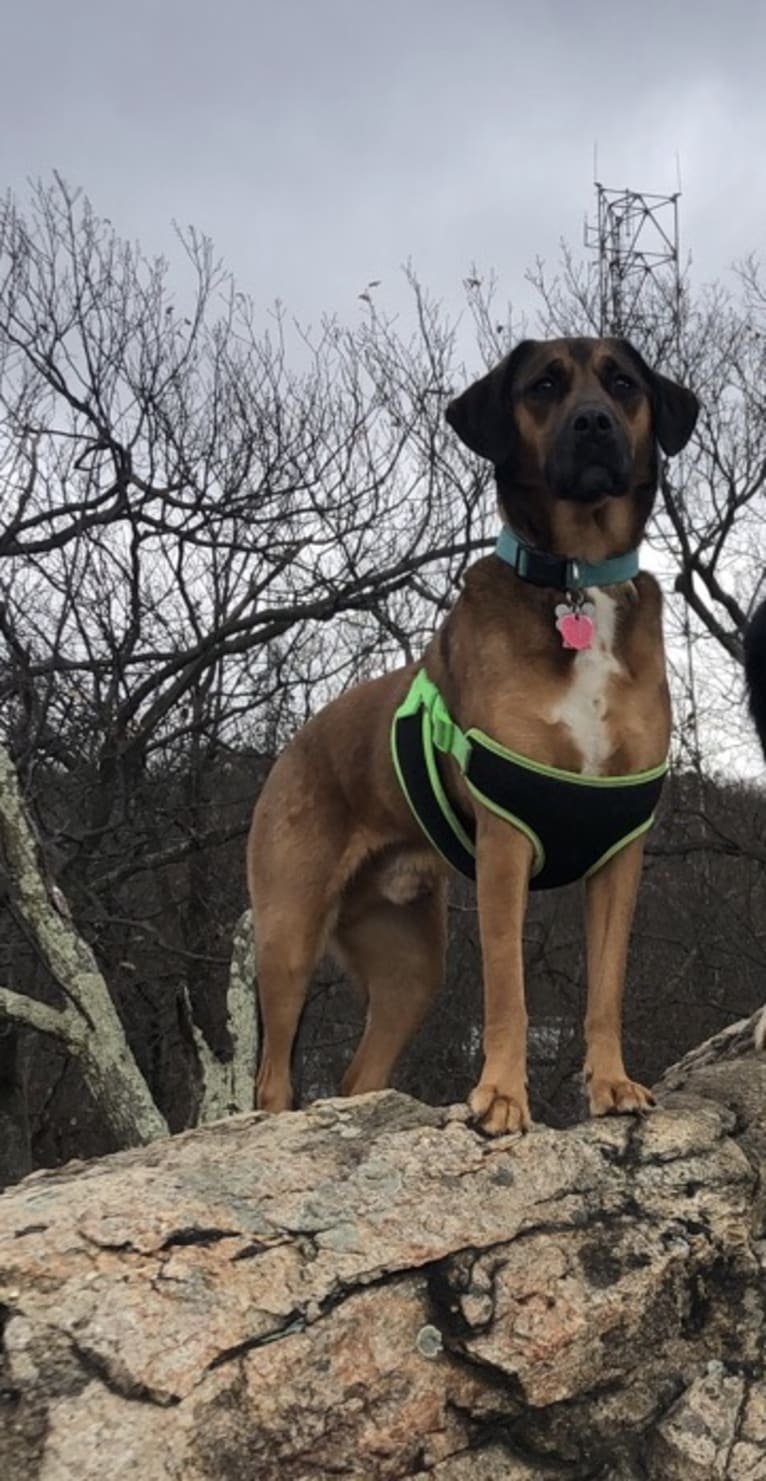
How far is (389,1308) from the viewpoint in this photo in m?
2.37

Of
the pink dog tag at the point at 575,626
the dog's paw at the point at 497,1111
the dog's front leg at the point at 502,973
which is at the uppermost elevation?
the pink dog tag at the point at 575,626

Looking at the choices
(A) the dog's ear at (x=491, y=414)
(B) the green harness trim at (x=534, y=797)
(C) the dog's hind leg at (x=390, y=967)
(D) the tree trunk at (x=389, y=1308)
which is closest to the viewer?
(D) the tree trunk at (x=389, y=1308)

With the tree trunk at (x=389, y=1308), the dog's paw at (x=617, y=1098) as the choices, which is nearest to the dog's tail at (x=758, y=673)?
the dog's paw at (x=617, y=1098)

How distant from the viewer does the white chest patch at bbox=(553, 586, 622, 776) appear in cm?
323

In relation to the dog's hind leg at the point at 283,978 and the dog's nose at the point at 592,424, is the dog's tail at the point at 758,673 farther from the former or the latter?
the dog's hind leg at the point at 283,978

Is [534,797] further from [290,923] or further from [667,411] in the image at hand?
[667,411]

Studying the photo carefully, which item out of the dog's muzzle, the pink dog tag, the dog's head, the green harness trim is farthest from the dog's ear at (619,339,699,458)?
the green harness trim

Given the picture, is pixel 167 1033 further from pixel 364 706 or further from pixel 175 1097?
pixel 364 706

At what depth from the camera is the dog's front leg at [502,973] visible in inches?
113

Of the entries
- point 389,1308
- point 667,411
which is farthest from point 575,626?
point 389,1308

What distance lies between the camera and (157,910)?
43.1 ft

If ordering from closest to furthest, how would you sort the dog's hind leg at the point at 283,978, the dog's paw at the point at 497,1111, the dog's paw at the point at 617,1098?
the dog's paw at the point at 497,1111 < the dog's paw at the point at 617,1098 < the dog's hind leg at the point at 283,978

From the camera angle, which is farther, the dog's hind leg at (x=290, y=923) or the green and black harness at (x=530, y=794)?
the dog's hind leg at (x=290, y=923)

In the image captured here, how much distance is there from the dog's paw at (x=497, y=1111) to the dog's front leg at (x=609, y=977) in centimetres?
25
